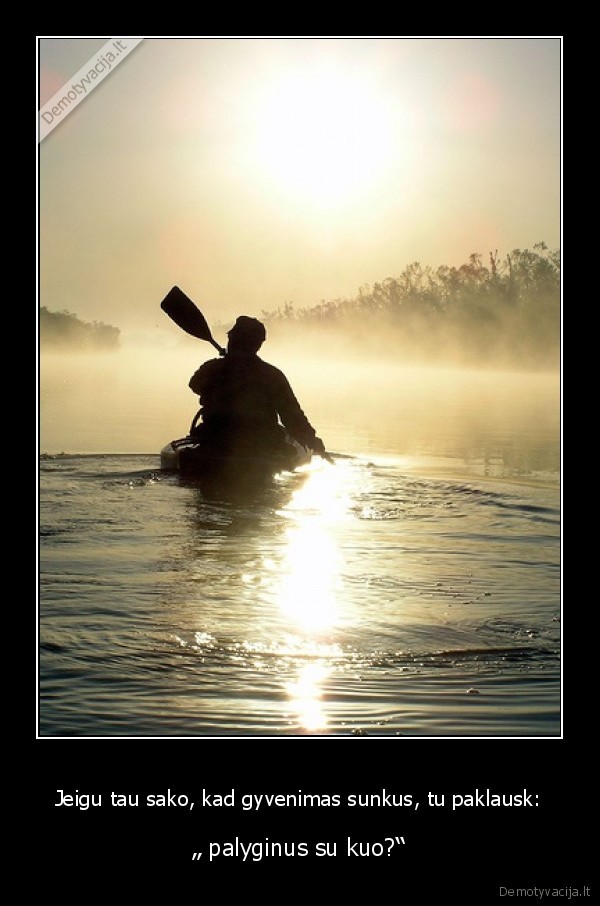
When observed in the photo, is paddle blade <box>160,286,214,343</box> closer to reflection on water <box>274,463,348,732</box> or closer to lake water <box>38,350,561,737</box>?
lake water <box>38,350,561,737</box>

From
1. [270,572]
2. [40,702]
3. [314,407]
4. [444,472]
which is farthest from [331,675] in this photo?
[314,407]

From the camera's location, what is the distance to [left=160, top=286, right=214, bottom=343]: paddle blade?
1354cm

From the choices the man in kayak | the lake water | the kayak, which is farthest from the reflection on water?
the man in kayak

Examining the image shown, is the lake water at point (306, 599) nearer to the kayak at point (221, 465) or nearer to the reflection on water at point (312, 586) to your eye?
the reflection on water at point (312, 586)

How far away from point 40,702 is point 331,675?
1.42 m

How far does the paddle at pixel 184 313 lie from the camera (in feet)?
44.4

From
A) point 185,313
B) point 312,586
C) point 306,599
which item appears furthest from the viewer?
point 185,313

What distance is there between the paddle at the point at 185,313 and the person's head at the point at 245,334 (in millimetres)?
603

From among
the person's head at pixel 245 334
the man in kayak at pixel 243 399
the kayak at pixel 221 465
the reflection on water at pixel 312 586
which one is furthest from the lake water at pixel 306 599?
the person's head at pixel 245 334

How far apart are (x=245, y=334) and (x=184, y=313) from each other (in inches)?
37.5

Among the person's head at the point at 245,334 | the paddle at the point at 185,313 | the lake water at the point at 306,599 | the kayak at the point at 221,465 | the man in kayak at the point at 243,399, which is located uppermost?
the paddle at the point at 185,313

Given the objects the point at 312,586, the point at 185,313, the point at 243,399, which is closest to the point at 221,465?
the point at 243,399

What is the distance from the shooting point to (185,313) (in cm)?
1355

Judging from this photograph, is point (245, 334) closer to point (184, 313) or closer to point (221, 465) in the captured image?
point (184, 313)
